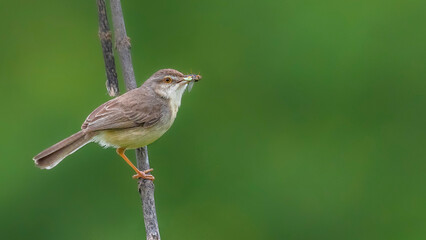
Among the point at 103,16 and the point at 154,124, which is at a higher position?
the point at 103,16

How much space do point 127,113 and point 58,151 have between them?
0.74 metres

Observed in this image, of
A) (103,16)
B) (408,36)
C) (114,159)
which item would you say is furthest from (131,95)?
(408,36)

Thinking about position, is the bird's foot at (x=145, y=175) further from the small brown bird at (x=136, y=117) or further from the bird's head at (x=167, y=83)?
the bird's head at (x=167, y=83)

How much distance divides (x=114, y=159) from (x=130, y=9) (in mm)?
1946

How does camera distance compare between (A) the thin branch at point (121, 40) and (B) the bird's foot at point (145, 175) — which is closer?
(A) the thin branch at point (121, 40)

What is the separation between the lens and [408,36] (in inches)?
386

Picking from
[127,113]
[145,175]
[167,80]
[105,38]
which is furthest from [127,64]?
[145,175]

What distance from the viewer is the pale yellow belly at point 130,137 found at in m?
6.61

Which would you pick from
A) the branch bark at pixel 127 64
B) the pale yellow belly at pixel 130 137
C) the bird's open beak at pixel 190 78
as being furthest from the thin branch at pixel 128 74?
the bird's open beak at pixel 190 78

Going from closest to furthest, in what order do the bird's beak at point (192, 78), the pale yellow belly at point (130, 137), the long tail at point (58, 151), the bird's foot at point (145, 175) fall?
the long tail at point (58, 151)
the bird's foot at point (145, 175)
the pale yellow belly at point (130, 137)
the bird's beak at point (192, 78)

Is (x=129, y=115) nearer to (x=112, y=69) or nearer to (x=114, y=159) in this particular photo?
(x=112, y=69)

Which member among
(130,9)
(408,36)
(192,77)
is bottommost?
(192,77)

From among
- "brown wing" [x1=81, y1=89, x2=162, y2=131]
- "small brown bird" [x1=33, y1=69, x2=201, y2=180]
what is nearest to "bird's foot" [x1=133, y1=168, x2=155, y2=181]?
"small brown bird" [x1=33, y1=69, x2=201, y2=180]

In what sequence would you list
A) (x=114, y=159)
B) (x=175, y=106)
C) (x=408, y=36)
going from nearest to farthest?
(x=175, y=106) < (x=114, y=159) < (x=408, y=36)
